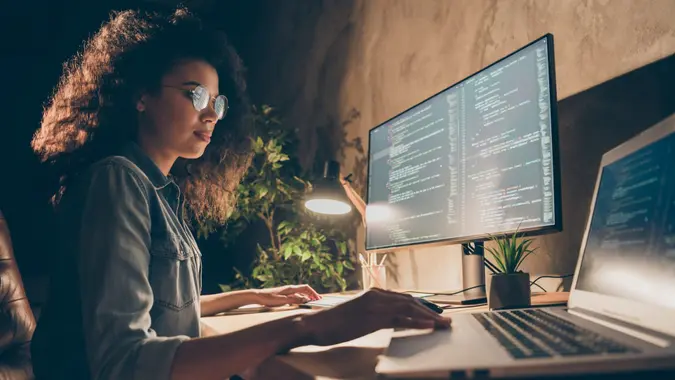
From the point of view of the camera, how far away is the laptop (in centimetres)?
43

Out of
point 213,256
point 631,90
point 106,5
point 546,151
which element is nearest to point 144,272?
point 546,151

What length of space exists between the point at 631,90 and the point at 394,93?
42.6 inches

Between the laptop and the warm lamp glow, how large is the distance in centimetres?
103

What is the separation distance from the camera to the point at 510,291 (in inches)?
37.9

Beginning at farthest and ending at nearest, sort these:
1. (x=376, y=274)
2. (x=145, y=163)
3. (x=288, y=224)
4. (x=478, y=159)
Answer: (x=288, y=224) → (x=376, y=274) → (x=478, y=159) → (x=145, y=163)

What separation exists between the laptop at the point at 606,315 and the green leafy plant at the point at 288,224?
146cm

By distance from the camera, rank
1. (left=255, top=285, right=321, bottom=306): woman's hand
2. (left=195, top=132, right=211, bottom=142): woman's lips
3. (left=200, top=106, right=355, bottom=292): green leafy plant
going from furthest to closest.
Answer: (left=200, top=106, right=355, bottom=292): green leafy plant → (left=255, top=285, right=321, bottom=306): woman's hand → (left=195, top=132, right=211, bottom=142): woman's lips

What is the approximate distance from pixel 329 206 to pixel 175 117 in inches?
33.1

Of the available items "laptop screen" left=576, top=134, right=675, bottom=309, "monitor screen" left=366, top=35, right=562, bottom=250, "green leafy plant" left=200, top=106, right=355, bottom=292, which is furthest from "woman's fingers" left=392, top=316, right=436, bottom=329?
"green leafy plant" left=200, top=106, right=355, bottom=292

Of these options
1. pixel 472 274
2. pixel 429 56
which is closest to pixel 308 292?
pixel 472 274

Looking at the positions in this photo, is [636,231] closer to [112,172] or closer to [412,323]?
[412,323]

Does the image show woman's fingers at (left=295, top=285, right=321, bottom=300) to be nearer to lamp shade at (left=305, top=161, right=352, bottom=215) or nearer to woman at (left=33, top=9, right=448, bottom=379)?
woman at (left=33, top=9, right=448, bottom=379)

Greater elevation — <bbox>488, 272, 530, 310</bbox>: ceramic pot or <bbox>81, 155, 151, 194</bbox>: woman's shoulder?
<bbox>81, 155, 151, 194</bbox>: woman's shoulder

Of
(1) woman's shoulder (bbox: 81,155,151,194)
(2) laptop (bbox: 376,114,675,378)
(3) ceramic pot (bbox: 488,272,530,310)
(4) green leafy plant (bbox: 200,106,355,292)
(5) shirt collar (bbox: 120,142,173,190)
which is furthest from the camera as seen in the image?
(4) green leafy plant (bbox: 200,106,355,292)
